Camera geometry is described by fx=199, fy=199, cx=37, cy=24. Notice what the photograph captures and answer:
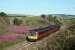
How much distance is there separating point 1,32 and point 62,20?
8.36ft

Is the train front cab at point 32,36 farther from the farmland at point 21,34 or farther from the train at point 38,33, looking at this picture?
the farmland at point 21,34

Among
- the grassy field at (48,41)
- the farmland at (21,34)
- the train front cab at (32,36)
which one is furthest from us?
the train front cab at (32,36)

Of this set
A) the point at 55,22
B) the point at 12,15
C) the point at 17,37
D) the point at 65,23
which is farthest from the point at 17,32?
the point at 65,23

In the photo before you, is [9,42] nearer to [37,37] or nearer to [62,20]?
[37,37]

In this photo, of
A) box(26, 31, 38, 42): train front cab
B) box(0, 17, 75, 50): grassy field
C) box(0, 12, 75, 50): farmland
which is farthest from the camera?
box(26, 31, 38, 42): train front cab

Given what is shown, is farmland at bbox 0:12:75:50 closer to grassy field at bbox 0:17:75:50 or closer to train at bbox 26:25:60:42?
grassy field at bbox 0:17:75:50

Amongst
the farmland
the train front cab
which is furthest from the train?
the farmland

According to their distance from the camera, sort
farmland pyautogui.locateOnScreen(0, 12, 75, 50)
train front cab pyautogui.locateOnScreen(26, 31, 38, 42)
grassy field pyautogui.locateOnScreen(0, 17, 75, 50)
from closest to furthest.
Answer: grassy field pyautogui.locateOnScreen(0, 17, 75, 50), farmland pyautogui.locateOnScreen(0, 12, 75, 50), train front cab pyautogui.locateOnScreen(26, 31, 38, 42)

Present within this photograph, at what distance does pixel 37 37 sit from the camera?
6637mm

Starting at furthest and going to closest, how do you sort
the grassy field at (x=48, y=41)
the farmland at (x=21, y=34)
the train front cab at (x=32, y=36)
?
the train front cab at (x=32, y=36) < the farmland at (x=21, y=34) < the grassy field at (x=48, y=41)

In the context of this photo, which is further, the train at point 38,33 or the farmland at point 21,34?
the train at point 38,33

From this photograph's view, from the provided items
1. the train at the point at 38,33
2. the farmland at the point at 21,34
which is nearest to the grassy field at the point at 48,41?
the farmland at the point at 21,34

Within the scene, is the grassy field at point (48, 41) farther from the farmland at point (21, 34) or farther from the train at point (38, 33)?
the train at point (38, 33)

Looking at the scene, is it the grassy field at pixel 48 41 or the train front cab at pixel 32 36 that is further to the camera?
the train front cab at pixel 32 36
